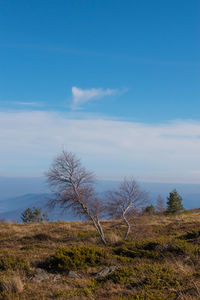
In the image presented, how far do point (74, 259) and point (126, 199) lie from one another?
7.82 metres

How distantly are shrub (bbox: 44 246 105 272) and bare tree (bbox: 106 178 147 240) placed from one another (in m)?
6.18

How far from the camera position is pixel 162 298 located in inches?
190

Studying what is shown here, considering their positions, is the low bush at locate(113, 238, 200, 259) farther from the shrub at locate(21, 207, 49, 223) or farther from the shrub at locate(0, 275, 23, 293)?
the shrub at locate(21, 207, 49, 223)

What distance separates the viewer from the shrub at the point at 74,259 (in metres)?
8.21

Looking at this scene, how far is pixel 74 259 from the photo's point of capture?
8.52m

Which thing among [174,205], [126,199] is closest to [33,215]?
[174,205]

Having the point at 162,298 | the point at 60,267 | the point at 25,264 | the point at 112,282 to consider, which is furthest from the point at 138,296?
the point at 25,264

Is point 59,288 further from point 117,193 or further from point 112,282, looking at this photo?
point 117,193

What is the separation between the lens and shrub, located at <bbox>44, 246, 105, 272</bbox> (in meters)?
8.21

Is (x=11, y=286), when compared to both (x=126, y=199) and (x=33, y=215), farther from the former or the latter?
(x=33, y=215)

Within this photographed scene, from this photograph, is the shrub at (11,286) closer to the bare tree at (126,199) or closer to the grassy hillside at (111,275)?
the grassy hillside at (111,275)

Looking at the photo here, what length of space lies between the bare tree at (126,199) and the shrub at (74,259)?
20.3 feet

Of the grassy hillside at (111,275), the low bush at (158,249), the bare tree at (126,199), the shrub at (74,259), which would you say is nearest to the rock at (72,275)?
the grassy hillside at (111,275)

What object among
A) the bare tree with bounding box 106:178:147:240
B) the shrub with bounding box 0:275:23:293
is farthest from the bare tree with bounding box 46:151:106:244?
the shrub with bounding box 0:275:23:293
